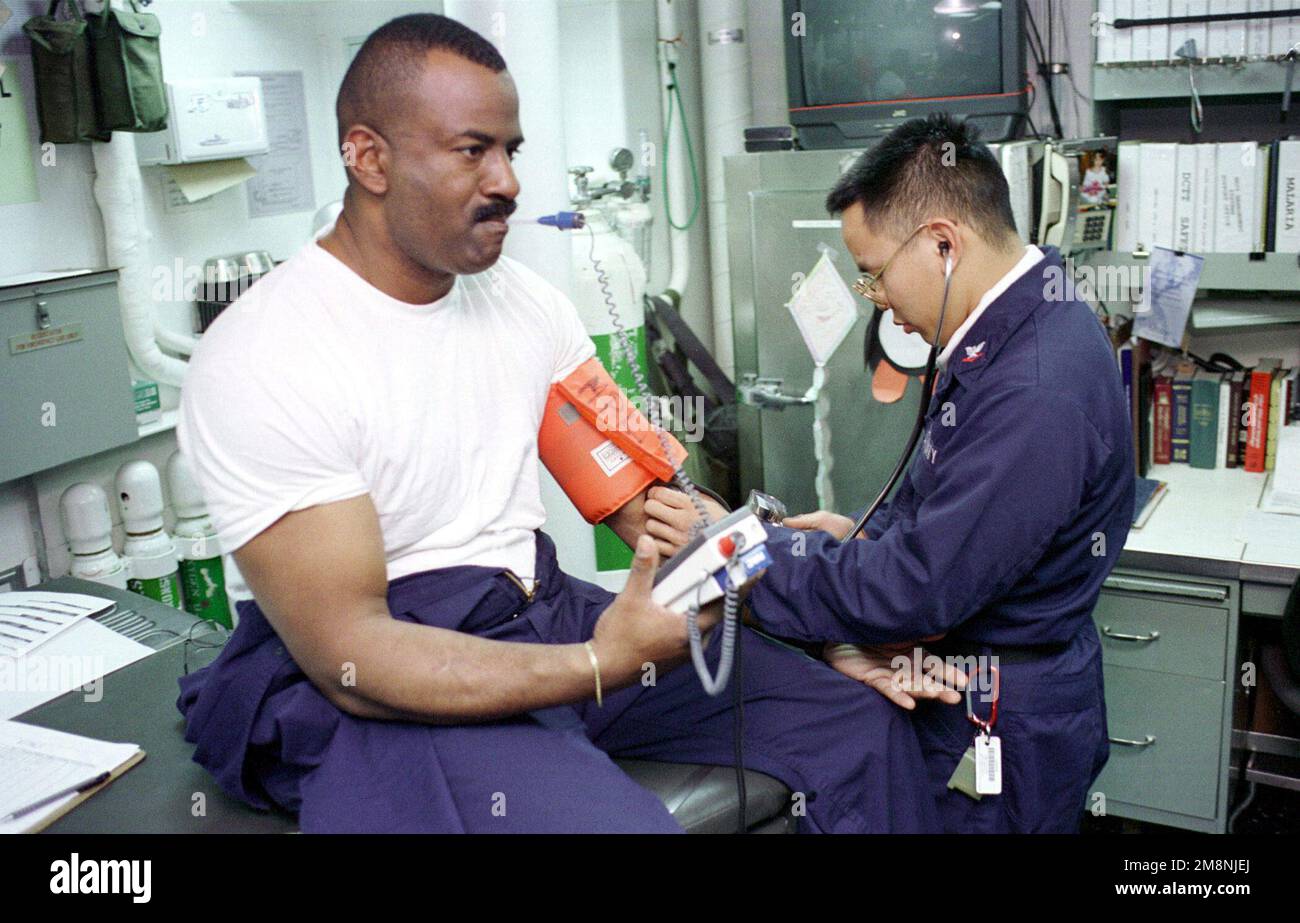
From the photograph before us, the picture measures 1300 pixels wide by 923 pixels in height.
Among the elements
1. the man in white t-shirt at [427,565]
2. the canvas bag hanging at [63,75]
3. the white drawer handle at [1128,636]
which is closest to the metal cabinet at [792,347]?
the white drawer handle at [1128,636]

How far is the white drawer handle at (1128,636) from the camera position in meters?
2.41

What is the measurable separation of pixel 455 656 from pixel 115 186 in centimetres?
150

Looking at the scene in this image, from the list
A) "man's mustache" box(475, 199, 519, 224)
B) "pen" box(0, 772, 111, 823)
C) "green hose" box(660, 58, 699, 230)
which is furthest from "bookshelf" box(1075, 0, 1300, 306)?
"pen" box(0, 772, 111, 823)

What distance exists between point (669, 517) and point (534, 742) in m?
0.42

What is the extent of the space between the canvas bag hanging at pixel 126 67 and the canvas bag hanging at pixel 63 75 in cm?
2

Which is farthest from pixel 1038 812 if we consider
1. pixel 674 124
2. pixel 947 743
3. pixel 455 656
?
pixel 674 124

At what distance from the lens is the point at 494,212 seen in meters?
1.54

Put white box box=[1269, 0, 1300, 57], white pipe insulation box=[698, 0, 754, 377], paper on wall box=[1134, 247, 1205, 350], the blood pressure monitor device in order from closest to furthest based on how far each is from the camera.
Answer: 1. the blood pressure monitor device
2. white box box=[1269, 0, 1300, 57]
3. paper on wall box=[1134, 247, 1205, 350]
4. white pipe insulation box=[698, 0, 754, 377]

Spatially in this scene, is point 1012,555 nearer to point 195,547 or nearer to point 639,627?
point 639,627

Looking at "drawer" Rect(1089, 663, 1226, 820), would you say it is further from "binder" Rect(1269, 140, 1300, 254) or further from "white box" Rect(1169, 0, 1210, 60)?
"white box" Rect(1169, 0, 1210, 60)

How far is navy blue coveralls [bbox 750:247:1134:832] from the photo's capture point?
1583mm

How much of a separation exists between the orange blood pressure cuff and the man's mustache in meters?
0.28
